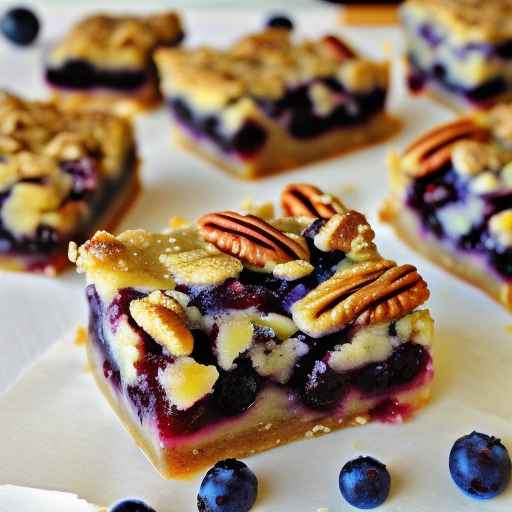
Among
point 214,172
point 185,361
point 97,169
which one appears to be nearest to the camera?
point 185,361

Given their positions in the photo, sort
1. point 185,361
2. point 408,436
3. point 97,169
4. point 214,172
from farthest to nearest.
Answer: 1. point 214,172
2. point 97,169
3. point 408,436
4. point 185,361

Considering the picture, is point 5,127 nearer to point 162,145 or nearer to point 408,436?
point 162,145

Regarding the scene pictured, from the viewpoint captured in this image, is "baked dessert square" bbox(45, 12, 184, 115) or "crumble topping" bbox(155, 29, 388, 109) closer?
"crumble topping" bbox(155, 29, 388, 109)

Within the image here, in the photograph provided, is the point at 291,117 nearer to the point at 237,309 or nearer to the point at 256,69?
the point at 256,69

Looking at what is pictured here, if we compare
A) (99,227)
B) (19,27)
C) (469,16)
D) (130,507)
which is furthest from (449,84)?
(130,507)

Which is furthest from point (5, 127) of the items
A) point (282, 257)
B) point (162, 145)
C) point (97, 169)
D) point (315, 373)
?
point (315, 373)

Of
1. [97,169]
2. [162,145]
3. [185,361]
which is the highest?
[185,361]

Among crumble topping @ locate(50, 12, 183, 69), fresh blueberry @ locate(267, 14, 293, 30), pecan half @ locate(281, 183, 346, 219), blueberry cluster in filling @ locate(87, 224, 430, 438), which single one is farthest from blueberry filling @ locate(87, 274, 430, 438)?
fresh blueberry @ locate(267, 14, 293, 30)

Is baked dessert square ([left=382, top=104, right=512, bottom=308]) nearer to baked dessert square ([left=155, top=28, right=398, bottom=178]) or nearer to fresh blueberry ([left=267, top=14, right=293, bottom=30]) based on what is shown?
baked dessert square ([left=155, top=28, right=398, bottom=178])
